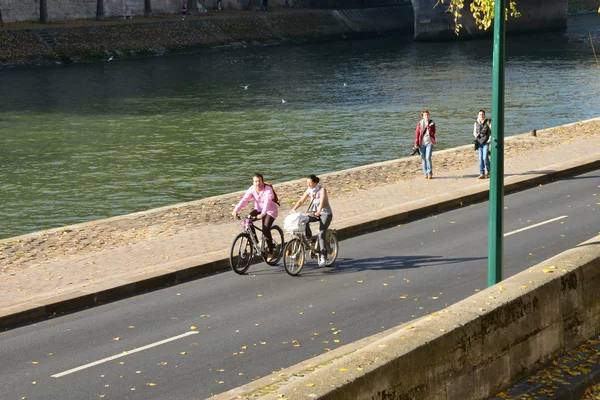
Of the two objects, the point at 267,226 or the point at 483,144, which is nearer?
the point at 267,226

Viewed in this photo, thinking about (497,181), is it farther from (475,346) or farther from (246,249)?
(246,249)

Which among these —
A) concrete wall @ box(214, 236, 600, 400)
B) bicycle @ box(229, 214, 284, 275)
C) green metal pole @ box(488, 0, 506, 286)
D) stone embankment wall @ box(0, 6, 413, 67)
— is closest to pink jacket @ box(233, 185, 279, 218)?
bicycle @ box(229, 214, 284, 275)

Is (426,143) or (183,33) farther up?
(183,33)

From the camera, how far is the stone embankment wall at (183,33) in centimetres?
6688

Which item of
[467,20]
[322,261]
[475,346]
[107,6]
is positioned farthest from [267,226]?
[467,20]

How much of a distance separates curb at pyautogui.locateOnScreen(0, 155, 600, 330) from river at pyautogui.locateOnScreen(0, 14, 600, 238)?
29.1 feet

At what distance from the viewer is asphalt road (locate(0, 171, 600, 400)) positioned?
11.7m

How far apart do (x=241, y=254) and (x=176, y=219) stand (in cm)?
498

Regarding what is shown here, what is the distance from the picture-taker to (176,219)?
21.6m

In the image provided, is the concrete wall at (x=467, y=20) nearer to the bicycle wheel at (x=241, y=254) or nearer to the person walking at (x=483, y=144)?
the person walking at (x=483, y=144)

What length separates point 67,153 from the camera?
123ft

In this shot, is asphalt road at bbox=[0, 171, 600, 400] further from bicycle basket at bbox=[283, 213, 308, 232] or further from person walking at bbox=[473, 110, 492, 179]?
person walking at bbox=[473, 110, 492, 179]

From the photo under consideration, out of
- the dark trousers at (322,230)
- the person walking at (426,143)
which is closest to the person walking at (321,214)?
the dark trousers at (322,230)

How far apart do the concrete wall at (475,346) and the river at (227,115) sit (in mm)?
17839
